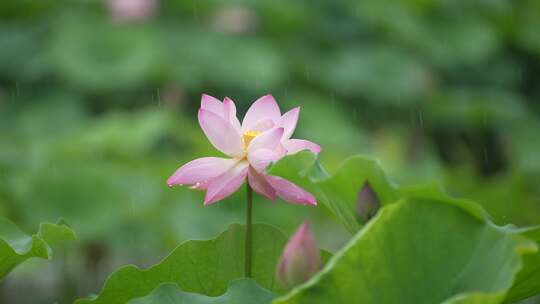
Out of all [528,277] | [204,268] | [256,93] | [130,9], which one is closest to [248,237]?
[204,268]

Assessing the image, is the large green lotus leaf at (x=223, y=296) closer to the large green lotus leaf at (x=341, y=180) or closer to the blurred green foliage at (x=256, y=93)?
the large green lotus leaf at (x=341, y=180)

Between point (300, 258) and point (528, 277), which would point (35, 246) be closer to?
point (300, 258)

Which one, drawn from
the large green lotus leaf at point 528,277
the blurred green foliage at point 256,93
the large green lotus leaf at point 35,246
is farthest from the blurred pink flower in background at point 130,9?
the large green lotus leaf at point 528,277

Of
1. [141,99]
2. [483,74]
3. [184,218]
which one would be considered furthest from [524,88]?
[184,218]

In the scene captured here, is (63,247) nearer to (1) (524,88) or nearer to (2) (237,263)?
(2) (237,263)

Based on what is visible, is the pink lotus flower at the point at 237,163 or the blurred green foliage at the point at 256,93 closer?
the pink lotus flower at the point at 237,163

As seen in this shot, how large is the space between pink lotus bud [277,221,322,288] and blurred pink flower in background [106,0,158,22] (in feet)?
11.7

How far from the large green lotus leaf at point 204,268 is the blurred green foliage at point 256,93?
1.90m

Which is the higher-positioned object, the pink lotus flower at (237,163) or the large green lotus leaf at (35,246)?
the pink lotus flower at (237,163)

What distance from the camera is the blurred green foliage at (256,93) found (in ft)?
8.98

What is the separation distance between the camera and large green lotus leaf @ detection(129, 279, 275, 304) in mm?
662

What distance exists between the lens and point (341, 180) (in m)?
0.69

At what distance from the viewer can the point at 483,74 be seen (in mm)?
5090

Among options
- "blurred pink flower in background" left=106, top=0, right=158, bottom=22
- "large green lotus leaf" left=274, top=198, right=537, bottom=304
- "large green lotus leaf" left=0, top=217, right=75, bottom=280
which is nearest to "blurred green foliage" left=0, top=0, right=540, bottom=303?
"blurred pink flower in background" left=106, top=0, right=158, bottom=22
